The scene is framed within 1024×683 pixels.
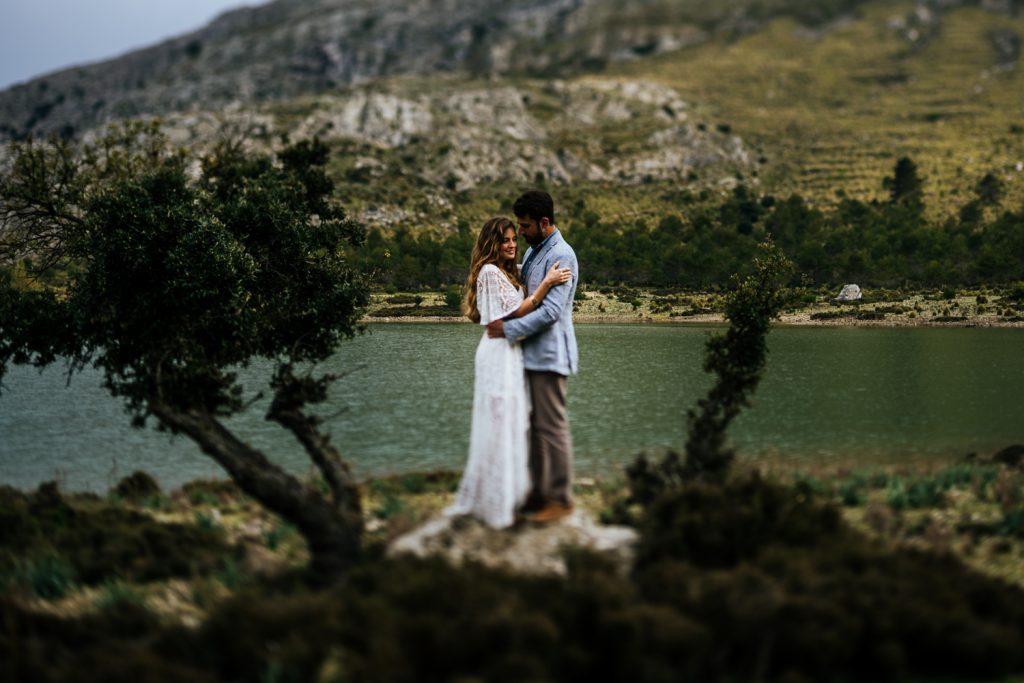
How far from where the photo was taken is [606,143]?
15900 centimetres

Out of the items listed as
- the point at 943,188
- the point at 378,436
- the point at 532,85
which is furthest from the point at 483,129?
the point at 378,436

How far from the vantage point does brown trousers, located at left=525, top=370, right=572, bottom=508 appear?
26.1 ft

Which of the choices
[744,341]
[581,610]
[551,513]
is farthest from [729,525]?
[744,341]

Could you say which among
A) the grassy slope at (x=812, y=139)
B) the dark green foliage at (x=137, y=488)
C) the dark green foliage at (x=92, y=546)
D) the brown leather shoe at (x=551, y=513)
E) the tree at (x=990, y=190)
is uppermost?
the grassy slope at (x=812, y=139)

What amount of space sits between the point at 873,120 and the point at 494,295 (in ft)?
584

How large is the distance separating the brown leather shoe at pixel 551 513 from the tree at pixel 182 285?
9.05ft

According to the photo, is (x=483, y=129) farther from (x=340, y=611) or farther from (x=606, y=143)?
(x=340, y=611)

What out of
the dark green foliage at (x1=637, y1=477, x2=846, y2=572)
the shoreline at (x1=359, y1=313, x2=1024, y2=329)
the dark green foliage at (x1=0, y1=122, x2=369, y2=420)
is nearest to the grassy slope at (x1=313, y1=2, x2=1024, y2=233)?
the shoreline at (x1=359, y1=313, x2=1024, y2=329)

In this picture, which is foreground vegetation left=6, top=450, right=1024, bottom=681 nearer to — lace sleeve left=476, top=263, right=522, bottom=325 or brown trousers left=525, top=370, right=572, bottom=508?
brown trousers left=525, top=370, right=572, bottom=508

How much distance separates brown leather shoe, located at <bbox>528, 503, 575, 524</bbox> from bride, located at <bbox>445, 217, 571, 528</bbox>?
23cm

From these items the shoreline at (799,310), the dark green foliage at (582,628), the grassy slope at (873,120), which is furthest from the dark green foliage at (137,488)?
the grassy slope at (873,120)

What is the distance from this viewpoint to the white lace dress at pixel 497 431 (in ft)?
24.3

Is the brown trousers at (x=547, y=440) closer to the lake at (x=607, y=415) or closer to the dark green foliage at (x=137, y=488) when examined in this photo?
the lake at (x=607, y=415)

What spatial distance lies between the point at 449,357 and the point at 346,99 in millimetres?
147078
